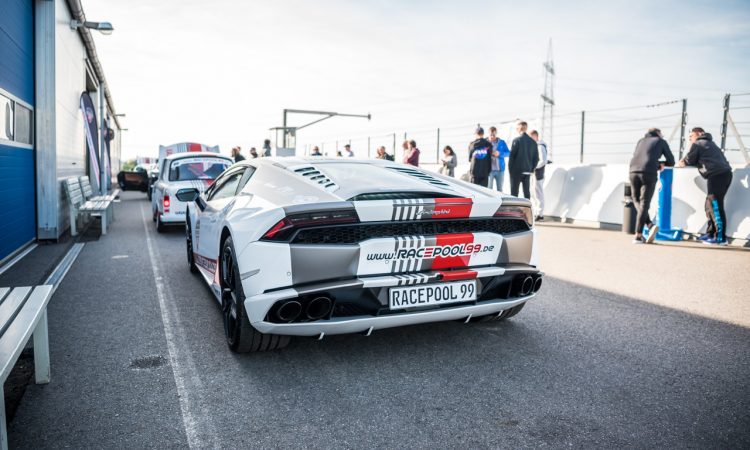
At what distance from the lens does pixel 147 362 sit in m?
3.28

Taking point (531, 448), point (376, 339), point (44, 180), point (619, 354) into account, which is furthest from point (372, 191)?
point (44, 180)

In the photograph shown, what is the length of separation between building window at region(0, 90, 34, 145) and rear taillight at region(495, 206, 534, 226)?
651cm

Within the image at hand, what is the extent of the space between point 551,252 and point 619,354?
14.9 ft

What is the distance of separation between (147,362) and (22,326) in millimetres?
901

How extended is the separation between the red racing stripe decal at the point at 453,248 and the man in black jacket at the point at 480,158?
8.93 metres

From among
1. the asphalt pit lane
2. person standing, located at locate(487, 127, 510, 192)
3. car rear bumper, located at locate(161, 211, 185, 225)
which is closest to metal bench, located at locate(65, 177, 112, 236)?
car rear bumper, located at locate(161, 211, 185, 225)

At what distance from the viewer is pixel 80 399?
2.75 m

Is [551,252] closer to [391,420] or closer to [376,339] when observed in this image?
[376,339]

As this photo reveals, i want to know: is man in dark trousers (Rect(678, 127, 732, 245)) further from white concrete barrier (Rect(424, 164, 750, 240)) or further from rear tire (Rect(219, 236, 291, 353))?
rear tire (Rect(219, 236, 291, 353))

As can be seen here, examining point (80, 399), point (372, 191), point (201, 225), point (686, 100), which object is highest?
point (686, 100)

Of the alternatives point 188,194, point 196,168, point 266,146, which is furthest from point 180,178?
point 266,146

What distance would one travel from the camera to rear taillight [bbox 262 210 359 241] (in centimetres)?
292

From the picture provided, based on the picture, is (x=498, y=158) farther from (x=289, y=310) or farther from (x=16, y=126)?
(x=289, y=310)

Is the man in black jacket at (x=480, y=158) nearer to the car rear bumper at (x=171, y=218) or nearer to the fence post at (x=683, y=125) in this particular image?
the fence post at (x=683, y=125)
